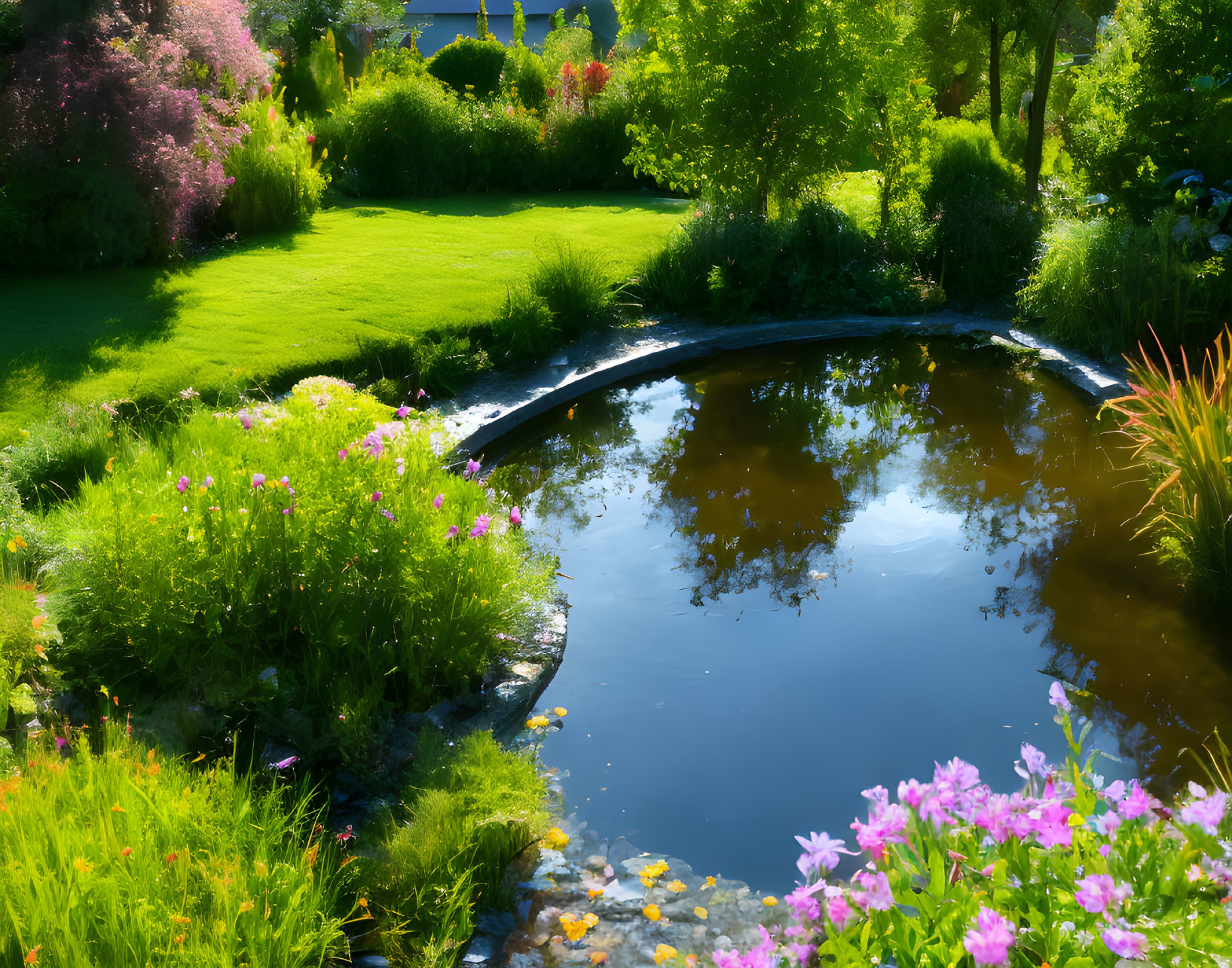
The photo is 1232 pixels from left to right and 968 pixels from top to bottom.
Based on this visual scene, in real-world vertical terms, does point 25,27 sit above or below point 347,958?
above

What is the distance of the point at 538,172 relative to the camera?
45.2 feet

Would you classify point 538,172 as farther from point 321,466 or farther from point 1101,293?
point 321,466

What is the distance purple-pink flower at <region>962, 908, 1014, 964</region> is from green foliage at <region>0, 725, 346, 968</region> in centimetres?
154

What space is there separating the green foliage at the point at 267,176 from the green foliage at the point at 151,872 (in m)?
8.17

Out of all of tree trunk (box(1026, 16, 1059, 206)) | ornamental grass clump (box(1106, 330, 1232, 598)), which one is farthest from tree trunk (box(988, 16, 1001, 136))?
ornamental grass clump (box(1106, 330, 1232, 598))

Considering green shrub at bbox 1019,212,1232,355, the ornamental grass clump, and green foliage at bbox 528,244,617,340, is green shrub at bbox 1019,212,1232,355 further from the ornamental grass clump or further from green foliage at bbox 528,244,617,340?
green foliage at bbox 528,244,617,340

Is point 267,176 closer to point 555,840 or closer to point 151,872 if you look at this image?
point 555,840

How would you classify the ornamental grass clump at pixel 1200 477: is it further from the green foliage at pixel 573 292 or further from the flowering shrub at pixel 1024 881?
the green foliage at pixel 573 292

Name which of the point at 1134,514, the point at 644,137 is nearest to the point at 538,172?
the point at 644,137

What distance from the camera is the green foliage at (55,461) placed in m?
4.61

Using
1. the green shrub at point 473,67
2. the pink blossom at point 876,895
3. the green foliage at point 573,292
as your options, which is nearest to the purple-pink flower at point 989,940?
the pink blossom at point 876,895

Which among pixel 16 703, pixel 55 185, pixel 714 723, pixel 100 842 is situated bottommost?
pixel 714 723

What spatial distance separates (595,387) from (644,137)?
4085 millimetres

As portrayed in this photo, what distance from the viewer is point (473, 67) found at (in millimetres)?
16031
